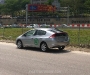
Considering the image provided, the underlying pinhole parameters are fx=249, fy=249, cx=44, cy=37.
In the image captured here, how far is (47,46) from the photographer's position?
630 inches

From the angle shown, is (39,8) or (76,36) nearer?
(76,36)

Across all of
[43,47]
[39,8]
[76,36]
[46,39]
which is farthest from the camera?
[39,8]

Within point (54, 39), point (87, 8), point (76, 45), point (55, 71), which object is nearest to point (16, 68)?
point (55, 71)

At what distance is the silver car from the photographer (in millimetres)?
15812

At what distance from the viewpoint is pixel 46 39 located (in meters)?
16.0

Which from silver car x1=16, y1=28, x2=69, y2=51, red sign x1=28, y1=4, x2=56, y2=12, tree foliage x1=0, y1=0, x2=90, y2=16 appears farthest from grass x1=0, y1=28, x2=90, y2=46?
tree foliage x1=0, y1=0, x2=90, y2=16

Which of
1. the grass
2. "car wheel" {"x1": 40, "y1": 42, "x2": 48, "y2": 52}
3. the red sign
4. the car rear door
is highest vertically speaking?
the red sign

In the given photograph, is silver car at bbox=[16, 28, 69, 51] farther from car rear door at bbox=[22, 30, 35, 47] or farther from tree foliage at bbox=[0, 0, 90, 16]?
tree foliage at bbox=[0, 0, 90, 16]

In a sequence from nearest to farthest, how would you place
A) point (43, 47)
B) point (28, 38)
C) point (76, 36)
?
point (43, 47)
point (28, 38)
point (76, 36)

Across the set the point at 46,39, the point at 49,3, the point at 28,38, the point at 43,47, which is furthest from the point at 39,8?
the point at 46,39

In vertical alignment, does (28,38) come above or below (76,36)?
above

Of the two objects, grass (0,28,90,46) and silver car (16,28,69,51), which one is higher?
silver car (16,28,69,51)

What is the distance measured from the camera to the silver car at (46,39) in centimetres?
1581

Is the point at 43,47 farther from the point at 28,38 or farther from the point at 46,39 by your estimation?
the point at 28,38
